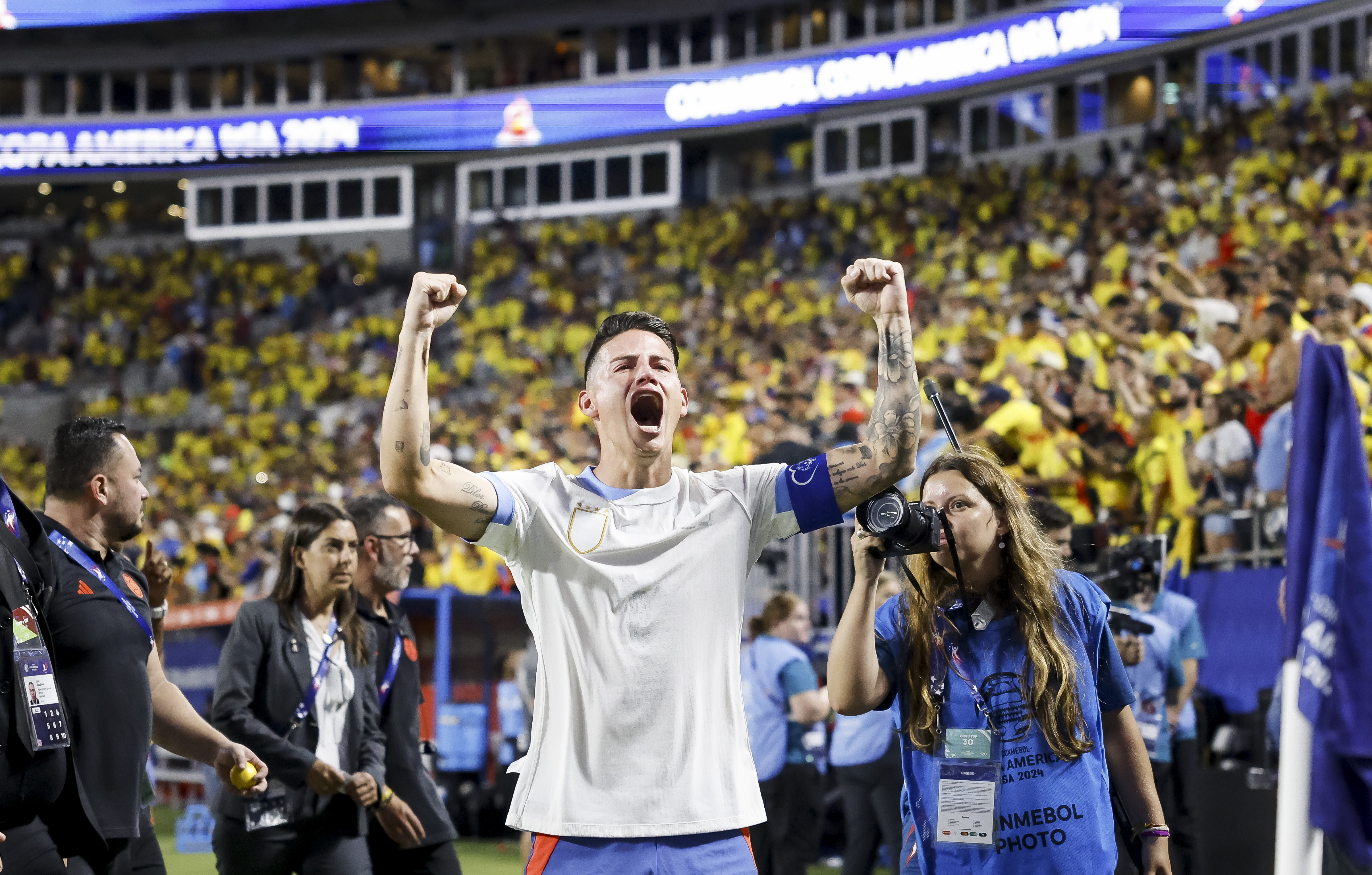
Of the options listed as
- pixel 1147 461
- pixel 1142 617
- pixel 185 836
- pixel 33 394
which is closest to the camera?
pixel 1142 617

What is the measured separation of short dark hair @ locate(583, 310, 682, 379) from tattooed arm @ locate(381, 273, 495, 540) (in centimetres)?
40

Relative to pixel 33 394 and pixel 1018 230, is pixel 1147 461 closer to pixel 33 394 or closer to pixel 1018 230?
pixel 1018 230

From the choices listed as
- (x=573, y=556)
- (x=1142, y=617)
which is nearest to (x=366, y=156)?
(x=1142, y=617)

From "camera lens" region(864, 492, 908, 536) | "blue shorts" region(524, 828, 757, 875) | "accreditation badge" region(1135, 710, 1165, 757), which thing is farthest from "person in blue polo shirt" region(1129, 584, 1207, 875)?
"blue shorts" region(524, 828, 757, 875)

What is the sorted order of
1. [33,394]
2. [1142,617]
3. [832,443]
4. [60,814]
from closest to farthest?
[60,814] → [1142,617] → [832,443] → [33,394]

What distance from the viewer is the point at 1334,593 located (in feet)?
7.44

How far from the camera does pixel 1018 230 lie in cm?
2033

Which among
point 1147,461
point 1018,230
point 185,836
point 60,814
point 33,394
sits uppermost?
point 1018,230

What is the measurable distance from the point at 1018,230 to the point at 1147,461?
12683 millimetres

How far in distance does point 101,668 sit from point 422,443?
1.36m

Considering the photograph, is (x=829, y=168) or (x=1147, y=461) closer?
(x=1147, y=461)

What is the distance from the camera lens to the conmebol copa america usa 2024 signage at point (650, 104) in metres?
19.8

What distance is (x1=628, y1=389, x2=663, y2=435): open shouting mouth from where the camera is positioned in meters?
3.19

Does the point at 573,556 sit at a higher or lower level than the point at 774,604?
higher
